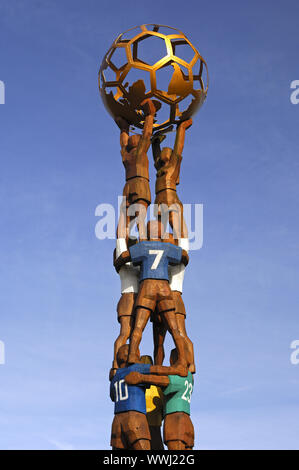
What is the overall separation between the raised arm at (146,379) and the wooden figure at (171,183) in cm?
486

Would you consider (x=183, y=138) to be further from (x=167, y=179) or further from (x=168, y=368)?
(x=168, y=368)

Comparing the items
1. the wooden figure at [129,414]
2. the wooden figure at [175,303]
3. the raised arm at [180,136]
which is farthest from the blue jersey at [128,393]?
the raised arm at [180,136]

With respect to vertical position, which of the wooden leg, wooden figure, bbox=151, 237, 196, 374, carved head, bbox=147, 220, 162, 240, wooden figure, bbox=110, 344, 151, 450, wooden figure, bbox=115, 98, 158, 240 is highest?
wooden figure, bbox=115, 98, 158, 240

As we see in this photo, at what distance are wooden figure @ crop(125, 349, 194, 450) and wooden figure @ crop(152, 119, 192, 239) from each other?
4852mm

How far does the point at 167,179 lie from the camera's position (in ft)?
71.3

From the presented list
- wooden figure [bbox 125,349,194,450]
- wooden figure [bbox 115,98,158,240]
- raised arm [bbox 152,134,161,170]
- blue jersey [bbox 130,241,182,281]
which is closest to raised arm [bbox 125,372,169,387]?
wooden figure [bbox 125,349,194,450]

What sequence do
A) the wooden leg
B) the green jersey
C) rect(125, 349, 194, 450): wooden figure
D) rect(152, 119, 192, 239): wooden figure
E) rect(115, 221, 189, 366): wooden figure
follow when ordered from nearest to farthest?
rect(125, 349, 194, 450): wooden figure < the green jersey < the wooden leg < rect(115, 221, 189, 366): wooden figure < rect(152, 119, 192, 239): wooden figure

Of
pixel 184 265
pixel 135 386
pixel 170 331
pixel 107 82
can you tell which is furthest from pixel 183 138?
pixel 135 386

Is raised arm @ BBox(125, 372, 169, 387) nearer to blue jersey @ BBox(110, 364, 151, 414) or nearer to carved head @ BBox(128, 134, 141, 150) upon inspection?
blue jersey @ BBox(110, 364, 151, 414)

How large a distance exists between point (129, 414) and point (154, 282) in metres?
3.98

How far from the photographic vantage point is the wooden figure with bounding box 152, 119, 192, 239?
833 inches

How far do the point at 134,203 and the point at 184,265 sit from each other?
2604mm
